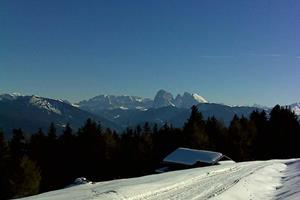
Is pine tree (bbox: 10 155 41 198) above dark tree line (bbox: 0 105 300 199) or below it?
below

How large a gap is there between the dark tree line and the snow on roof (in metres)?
6.71

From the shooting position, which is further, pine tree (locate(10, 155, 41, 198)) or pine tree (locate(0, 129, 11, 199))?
pine tree (locate(0, 129, 11, 199))

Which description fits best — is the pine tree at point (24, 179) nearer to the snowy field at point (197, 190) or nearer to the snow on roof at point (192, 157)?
the snow on roof at point (192, 157)

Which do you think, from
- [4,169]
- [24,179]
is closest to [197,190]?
[24,179]

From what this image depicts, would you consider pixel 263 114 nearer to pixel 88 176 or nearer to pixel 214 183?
pixel 88 176

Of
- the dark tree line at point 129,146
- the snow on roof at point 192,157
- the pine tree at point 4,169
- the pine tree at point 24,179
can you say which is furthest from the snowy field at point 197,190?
the dark tree line at point 129,146

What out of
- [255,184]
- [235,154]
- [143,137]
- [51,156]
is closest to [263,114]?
[235,154]

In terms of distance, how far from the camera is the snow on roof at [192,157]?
221ft

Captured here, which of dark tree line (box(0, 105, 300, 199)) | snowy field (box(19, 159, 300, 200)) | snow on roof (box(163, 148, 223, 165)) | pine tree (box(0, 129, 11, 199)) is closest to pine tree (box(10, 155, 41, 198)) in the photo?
pine tree (box(0, 129, 11, 199))

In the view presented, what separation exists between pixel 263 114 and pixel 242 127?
13.8m

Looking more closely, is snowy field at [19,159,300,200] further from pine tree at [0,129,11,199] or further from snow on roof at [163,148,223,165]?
pine tree at [0,129,11,199]

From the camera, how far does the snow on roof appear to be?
67456mm

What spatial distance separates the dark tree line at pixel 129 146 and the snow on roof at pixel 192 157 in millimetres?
6707

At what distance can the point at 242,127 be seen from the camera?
86.8m
